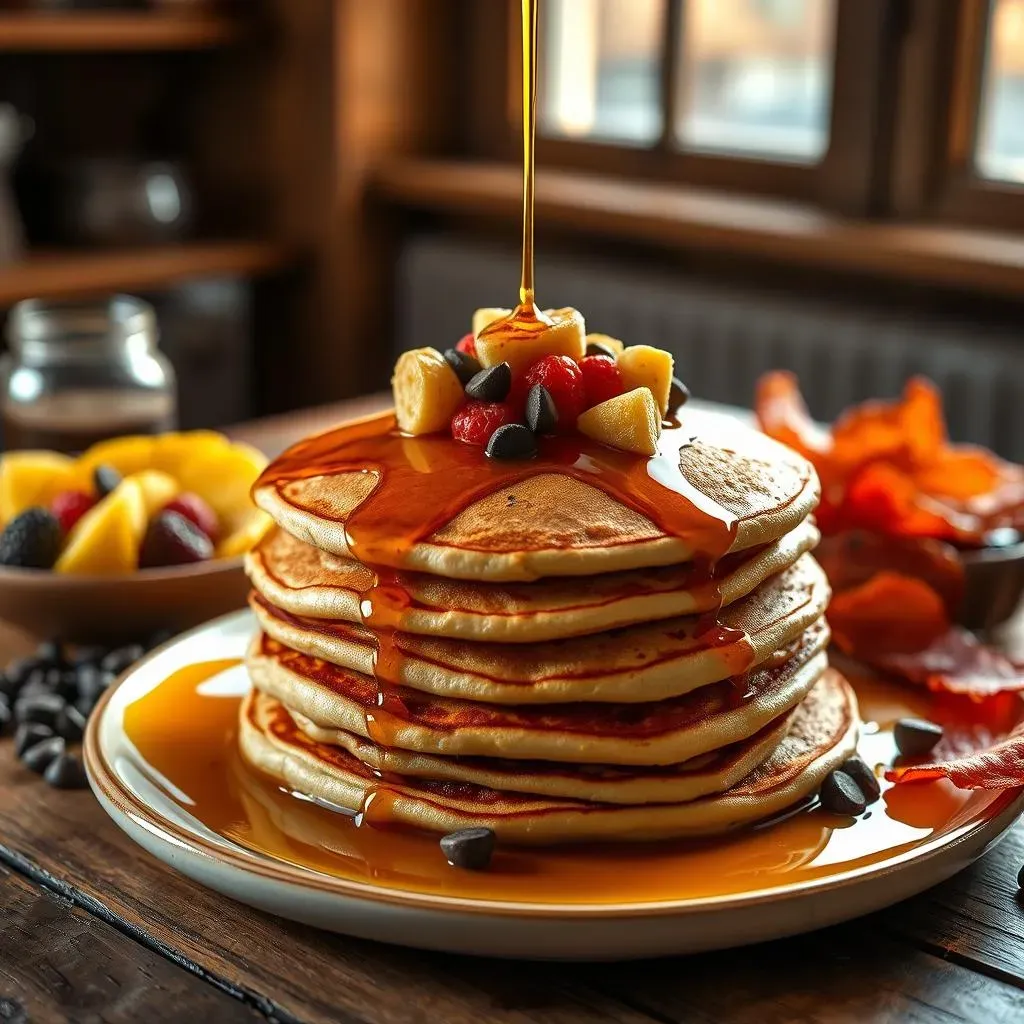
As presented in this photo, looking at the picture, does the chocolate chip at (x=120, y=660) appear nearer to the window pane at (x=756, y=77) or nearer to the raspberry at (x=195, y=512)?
the raspberry at (x=195, y=512)

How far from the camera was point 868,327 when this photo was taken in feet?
8.85

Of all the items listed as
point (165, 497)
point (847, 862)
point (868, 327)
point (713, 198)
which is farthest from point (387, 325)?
point (847, 862)

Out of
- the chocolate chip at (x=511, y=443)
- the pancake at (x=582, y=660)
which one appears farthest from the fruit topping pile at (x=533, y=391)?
the pancake at (x=582, y=660)

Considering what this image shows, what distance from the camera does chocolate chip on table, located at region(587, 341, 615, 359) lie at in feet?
3.27

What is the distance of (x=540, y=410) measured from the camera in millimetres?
909

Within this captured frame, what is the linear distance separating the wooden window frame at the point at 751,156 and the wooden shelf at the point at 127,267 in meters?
0.61

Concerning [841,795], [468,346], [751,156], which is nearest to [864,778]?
[841,795]

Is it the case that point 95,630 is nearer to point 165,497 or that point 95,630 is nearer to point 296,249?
point 165,497

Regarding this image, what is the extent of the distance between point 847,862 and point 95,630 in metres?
0.68

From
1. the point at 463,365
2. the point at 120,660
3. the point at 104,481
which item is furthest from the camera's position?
the point at 104,481

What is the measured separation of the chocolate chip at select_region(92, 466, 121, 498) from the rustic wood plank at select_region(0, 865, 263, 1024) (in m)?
0.51

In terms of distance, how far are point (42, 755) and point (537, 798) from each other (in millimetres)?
380

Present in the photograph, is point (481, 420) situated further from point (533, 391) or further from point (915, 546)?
point (915, 546)

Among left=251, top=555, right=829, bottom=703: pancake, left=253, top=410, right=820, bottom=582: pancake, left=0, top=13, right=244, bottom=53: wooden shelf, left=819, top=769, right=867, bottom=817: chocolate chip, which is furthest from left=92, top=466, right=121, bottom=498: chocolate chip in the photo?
left=0, top=13, right=244, bottom=53: wooden shelf
